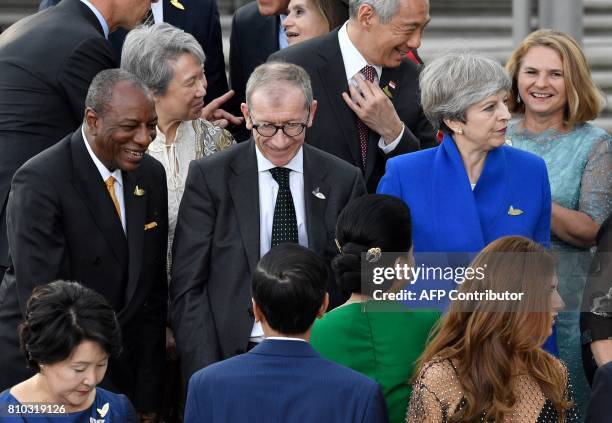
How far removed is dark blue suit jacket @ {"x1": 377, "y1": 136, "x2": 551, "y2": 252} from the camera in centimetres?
494

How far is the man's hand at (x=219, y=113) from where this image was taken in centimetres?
598

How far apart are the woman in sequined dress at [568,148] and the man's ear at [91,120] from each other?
1.89 metres

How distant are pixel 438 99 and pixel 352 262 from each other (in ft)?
3.44

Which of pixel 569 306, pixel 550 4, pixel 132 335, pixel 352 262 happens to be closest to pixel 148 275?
pixel 132 335

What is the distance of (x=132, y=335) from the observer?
484 cm

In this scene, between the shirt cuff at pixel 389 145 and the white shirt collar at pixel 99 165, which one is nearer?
the white shirt collar at pixel 99 165

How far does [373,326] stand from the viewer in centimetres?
421

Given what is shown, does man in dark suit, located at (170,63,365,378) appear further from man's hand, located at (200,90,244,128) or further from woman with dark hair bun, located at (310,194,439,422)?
man's hand, located at (200,90,244,128)

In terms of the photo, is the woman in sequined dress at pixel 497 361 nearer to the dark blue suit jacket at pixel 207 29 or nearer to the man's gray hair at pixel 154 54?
the man's gray hair at pixel 154 54

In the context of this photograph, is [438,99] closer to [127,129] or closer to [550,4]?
[127,129]

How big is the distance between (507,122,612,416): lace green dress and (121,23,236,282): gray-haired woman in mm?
1434

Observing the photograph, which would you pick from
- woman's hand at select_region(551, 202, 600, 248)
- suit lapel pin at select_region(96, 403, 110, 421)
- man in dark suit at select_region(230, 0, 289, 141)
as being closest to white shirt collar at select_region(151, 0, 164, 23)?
man in dark suit at select_region(230, 0, 289, 141)

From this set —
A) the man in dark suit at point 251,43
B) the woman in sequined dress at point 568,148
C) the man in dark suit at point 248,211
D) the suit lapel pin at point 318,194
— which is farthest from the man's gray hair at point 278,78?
the man in dark suit at point 251,43

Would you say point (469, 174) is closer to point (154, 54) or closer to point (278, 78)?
point (278, 78)
